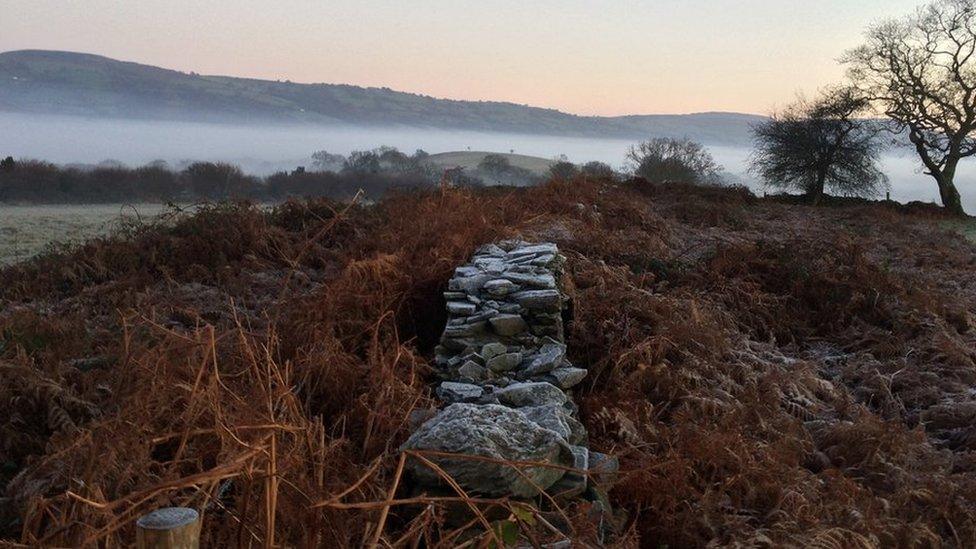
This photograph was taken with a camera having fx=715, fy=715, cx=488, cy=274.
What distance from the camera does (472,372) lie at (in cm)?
496

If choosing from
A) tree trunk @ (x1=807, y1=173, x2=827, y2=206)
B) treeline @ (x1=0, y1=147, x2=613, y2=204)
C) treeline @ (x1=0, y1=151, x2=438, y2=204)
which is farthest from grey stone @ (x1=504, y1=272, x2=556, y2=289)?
tree trunk @ (x1=807, y1=173, x2=827, y2=206)

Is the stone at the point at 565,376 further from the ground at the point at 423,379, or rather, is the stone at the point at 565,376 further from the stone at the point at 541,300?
the stone at the point at 541,300

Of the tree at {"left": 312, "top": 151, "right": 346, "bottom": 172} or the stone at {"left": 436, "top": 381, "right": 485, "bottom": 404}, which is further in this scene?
the tree at {"left": 312, "top": 151, "right": 346, "bottom": 172}

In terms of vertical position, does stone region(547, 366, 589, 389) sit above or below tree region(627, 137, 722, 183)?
below

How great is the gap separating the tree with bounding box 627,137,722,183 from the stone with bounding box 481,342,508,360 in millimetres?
21565

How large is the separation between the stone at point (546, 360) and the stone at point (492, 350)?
0.24 meters

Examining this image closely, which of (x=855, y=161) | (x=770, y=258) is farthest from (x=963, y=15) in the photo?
(x=770, y=258)

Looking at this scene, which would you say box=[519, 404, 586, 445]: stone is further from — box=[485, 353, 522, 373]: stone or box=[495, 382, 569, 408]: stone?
box=[485, 353, 522, 373]: stone

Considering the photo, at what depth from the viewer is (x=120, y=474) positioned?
2828 mm

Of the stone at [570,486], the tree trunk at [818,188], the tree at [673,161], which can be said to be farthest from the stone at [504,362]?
the tree at [673,161]

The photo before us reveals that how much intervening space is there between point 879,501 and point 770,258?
6.44 m

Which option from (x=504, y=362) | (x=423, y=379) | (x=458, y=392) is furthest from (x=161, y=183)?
(x=458, y=392)

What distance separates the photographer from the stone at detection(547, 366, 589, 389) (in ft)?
16.9

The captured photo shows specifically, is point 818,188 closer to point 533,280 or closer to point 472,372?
point 533,280
